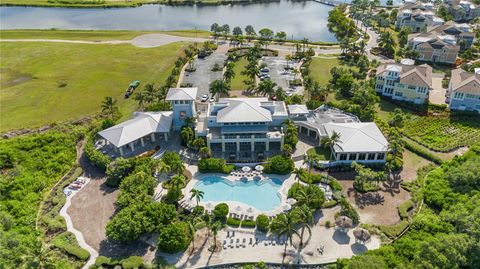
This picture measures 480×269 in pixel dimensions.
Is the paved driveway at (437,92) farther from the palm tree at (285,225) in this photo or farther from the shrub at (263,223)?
the palm tree at (285,225)

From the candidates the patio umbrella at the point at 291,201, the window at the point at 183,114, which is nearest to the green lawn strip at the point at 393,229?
the patio umbrella at the point at 291,201

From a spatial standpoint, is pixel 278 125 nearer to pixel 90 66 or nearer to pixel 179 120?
pixel 179 120

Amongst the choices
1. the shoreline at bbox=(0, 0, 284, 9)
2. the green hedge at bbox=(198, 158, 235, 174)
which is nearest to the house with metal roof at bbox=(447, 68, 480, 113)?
the green hedge at bbox=(198, 158, 235, 174)

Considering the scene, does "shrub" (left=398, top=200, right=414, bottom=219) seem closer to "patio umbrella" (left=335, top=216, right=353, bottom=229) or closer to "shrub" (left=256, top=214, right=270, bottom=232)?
"patio umbrella" (left=335, top=216, right=353, bottom=229)

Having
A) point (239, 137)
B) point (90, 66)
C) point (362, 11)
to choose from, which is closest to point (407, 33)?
point (362, 11)

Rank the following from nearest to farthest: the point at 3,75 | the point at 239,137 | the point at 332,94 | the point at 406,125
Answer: the point at 239,137, the point at 406,125, the point at 332,94, the point at 3,75
